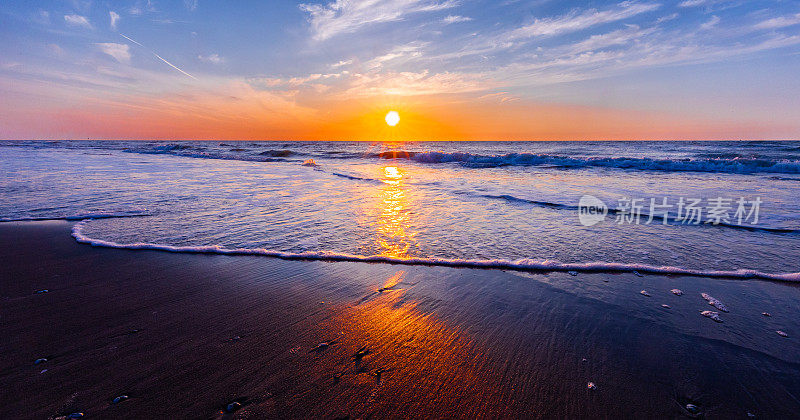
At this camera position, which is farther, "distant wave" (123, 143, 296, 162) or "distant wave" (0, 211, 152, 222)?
"distant wave" (123, 143, 296, 162)

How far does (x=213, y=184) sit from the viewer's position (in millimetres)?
10516

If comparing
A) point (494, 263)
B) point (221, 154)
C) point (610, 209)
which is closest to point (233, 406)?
point (494, 263)

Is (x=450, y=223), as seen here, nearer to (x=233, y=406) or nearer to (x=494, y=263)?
(x=494, y=263)

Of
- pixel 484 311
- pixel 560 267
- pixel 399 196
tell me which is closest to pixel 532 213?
pixel 560 267

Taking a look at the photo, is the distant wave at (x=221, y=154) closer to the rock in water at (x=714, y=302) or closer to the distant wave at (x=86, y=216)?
the distant wave at (x=86, y=216)

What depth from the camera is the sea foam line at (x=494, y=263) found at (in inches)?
151

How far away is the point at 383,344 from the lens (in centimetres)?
248

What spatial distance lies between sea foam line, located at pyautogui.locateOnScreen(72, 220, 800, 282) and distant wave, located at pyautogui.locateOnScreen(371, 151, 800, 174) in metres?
18.6

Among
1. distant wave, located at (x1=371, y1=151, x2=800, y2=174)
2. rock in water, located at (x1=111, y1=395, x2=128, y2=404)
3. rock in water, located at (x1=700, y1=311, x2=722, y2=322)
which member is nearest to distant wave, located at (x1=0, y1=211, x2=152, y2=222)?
rock in water, located at (x1=111, y1=395, x2=128, y2=404)

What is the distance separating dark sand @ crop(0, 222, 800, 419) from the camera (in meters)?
1.93

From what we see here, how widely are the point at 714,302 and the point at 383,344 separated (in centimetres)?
324

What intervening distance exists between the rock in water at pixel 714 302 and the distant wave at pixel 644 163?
19.4 meters

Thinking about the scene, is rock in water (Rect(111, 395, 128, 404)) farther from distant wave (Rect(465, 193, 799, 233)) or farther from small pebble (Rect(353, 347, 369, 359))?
distant wave (Rect(465, 193, 799, 233))

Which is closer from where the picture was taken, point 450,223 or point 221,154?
point 450,223
